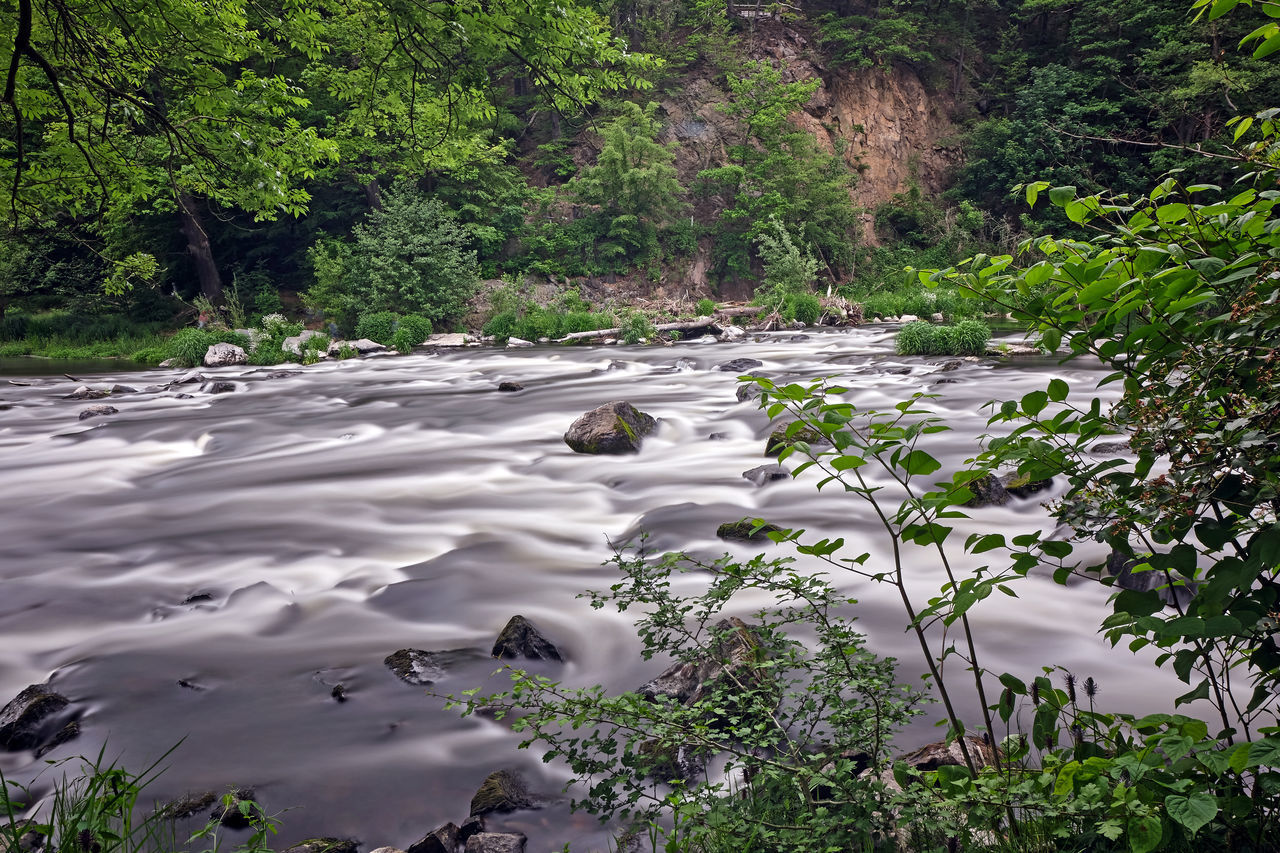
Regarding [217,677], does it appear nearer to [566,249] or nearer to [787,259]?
[787,259]

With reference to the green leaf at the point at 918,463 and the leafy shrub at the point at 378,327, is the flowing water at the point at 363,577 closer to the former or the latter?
the green leaf at the point at 918,463

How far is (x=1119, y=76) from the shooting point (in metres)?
31.8

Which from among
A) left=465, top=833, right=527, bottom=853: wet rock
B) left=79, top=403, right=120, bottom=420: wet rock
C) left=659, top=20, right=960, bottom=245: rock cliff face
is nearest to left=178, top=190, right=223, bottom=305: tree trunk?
left=79, top=403, right=120, bottom=420: wet rock

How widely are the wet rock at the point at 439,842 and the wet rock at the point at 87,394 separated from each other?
1476cm

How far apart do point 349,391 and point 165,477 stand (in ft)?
21.3

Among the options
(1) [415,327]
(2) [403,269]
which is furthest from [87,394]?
(2) [403,269]

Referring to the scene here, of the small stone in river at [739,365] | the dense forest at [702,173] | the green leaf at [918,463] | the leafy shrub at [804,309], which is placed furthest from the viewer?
the dense forest at [702,173]

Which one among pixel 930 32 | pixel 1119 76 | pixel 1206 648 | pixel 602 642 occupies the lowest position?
pixel 602 642

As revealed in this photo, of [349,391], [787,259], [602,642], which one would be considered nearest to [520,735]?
[602,642]

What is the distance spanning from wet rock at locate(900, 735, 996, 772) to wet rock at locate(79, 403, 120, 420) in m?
13.3

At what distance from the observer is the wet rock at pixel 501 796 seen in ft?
9.64

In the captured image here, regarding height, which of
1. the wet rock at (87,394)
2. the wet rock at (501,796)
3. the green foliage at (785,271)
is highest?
the green foliage at (785,271)

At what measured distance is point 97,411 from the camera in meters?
12.1

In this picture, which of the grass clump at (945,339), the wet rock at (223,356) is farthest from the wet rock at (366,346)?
the grass clump at (945,339)
